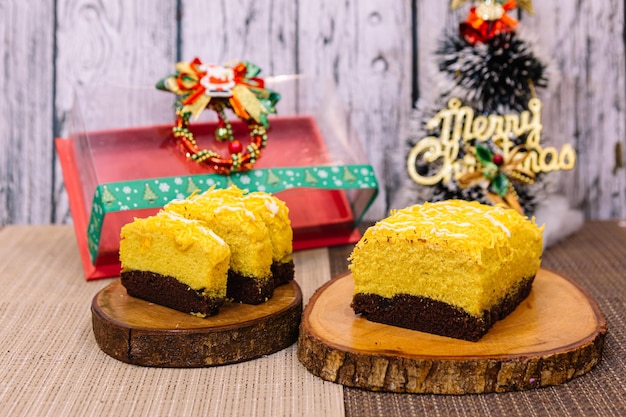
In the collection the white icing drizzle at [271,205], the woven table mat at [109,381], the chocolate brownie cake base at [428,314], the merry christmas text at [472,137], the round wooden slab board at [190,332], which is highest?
the merry christmas text at [472,137]

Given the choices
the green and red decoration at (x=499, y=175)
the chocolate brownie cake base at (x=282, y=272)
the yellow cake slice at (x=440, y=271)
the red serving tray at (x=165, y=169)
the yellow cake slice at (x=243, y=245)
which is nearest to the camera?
the yellow cake slice at (x=440, y=271)

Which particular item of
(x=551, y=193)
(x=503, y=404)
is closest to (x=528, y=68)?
(x=551, y=193)

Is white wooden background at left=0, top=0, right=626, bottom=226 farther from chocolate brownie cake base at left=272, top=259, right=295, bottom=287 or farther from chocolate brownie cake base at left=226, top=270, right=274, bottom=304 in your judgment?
chocolate brownie cake base at left=226, top=270, right=274, bottom=304

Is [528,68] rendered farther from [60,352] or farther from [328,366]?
[60,352]

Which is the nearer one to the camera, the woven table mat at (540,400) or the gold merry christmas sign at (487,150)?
the woven table mat at (540,400)

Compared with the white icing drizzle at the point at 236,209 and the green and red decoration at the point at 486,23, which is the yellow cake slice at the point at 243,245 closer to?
the white icing drizzle at the point at 236,209

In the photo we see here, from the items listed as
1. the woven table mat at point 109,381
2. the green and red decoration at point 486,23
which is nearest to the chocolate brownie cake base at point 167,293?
the woven table mat at point 109,381

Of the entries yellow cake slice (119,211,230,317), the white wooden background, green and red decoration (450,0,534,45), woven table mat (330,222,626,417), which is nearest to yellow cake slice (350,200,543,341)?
woven table mat (330,222,626,417)
